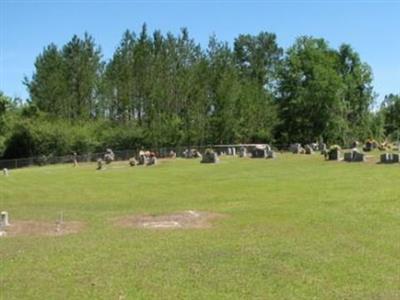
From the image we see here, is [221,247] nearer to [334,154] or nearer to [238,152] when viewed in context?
[334,154]

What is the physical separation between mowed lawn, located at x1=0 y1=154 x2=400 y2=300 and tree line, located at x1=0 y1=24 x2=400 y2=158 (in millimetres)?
44075

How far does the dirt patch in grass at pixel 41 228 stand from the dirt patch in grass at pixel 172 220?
148cm

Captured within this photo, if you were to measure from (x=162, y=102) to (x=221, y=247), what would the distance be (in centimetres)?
6494

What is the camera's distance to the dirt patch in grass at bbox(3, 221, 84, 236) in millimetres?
18953

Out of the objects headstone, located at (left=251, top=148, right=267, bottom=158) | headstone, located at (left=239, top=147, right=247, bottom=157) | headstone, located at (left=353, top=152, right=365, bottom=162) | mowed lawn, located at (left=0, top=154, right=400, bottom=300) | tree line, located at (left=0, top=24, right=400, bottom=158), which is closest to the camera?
mowed lawn, located at (left=0, top=154, right=400, bottom=300)

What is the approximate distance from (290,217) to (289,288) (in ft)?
31.3

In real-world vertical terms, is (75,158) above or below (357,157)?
above

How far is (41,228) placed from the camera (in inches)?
784

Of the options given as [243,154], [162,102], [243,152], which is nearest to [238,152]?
[243,152]

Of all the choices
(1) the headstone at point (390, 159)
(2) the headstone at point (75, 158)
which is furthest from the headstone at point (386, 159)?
(2) the headstone at point (75, 158)

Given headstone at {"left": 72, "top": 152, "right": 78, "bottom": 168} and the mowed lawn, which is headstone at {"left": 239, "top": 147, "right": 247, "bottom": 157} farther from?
Answer: the mowed lawn

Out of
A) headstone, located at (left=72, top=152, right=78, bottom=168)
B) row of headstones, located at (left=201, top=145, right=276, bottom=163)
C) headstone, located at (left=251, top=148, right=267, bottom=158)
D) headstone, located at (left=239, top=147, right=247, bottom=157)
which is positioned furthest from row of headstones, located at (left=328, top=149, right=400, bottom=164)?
headstone, located at (left=72, top=152, right=78, bottom=168)

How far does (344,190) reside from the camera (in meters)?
29.2

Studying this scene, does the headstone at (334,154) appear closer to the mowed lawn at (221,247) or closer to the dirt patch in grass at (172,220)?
the mowed lawn at (221,247)
